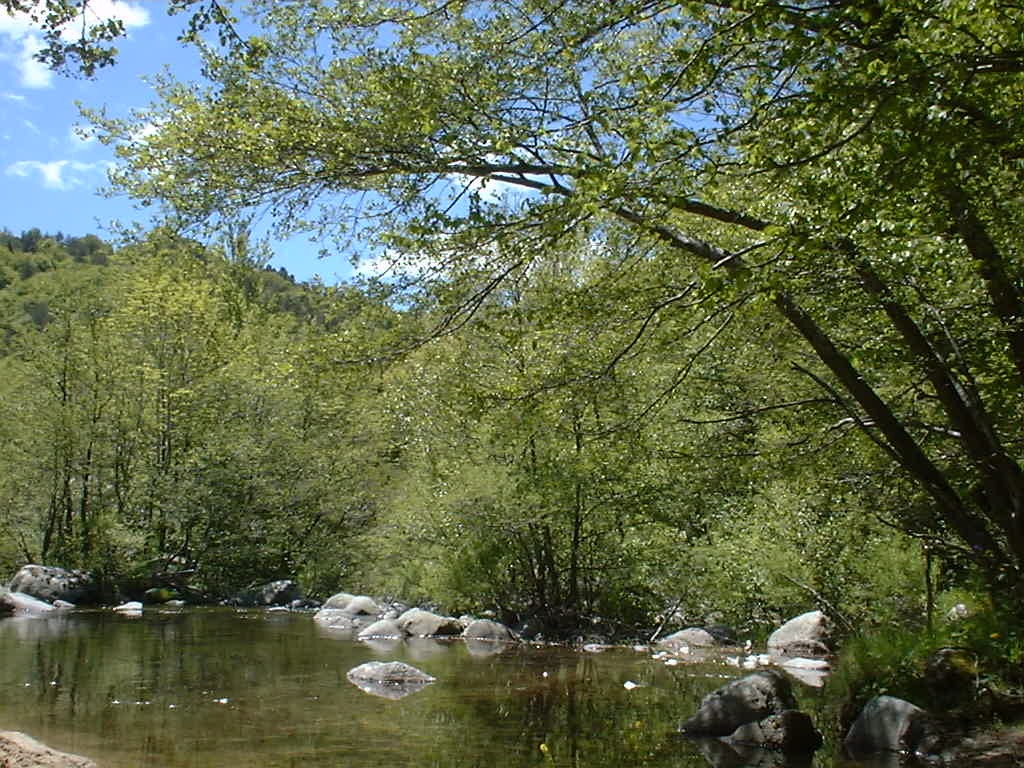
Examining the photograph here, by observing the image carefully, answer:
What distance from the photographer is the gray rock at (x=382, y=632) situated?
18500 millimetres

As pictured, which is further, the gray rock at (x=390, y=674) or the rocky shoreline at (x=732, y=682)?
the gray rock at (x=390, y=674)

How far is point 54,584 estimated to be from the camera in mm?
24828

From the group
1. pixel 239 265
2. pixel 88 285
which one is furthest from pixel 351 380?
pixel 88 285

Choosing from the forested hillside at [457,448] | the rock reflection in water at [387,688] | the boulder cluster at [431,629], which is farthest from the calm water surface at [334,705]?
the forested hillside at [457,448]

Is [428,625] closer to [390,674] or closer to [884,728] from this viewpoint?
[390,674]

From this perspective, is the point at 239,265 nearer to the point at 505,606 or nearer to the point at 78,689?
the point at 78,689

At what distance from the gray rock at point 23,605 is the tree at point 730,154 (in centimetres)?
1791

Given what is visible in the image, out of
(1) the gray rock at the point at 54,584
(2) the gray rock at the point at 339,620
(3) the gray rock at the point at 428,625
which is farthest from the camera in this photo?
(1) the gray rock at the point at 54,584

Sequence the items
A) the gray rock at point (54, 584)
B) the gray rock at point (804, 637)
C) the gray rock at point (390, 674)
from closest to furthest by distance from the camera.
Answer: the gray rock at point (390, 674) < the gray rock at point (804, 637) < the gray rock at point (54, 584)

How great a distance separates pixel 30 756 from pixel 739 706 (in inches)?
259

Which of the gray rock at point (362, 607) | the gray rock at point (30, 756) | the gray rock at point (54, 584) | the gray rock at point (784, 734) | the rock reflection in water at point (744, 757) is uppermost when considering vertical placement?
the gray rock at point (54, 584)

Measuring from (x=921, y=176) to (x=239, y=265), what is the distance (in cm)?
518

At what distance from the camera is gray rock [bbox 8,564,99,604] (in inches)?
959

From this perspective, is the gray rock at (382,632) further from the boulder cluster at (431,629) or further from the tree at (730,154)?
the tree at (730,154)
